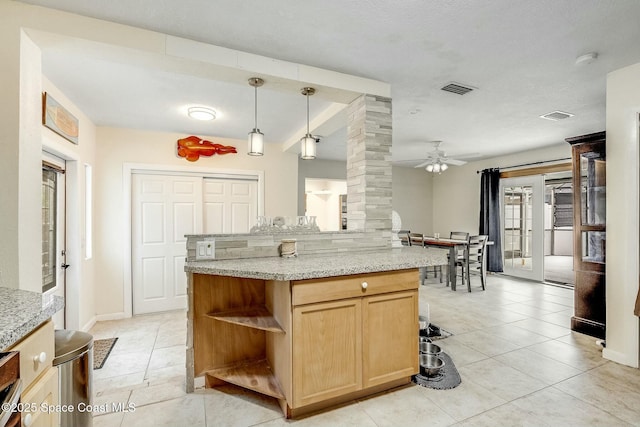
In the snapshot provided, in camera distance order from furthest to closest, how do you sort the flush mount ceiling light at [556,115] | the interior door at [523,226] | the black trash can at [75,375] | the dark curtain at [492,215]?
the dark curtain at [492,215] < the interior door at [523,226] < the flush mount ceiling light at [556,115] < the black trash can at [75,375]

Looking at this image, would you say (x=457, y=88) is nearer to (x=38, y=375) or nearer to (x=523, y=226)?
(x=38, y=375)

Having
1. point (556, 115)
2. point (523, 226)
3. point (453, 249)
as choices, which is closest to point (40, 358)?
point (556, 115)

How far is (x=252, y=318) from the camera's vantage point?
209cm

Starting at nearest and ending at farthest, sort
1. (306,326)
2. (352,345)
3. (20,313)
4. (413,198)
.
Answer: (20,313), (306,326), (352,345), (413,198)

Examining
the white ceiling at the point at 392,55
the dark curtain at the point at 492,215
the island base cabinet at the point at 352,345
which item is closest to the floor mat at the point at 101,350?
the island base cabinet at the point at 352,345

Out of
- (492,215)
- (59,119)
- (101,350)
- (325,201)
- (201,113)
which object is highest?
(201,113)

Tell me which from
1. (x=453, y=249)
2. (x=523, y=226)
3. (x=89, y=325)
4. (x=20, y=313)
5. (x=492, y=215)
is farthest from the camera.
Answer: (x=492, y=215)

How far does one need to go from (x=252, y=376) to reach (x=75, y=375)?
103 cm

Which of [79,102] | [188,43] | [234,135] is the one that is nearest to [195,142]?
[234,135]

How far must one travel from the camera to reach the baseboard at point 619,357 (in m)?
2.43

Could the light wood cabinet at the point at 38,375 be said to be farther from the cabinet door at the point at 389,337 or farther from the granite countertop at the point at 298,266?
the cabinet door at the point at 389,337

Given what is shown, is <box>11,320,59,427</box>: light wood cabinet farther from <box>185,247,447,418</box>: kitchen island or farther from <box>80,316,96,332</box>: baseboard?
<box>80,316,96,332</box>: baseboard

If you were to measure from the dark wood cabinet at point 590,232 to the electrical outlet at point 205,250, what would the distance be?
371 centimetres

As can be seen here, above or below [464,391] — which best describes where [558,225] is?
above
